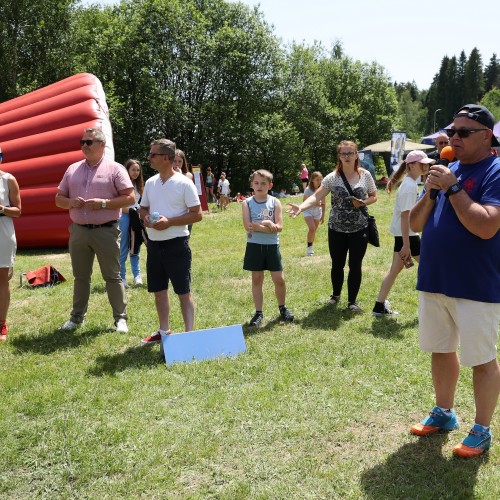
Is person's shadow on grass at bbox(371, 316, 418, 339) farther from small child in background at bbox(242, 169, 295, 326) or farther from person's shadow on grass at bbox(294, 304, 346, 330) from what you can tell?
small child in background at bbox(242, 169, 295, 326)

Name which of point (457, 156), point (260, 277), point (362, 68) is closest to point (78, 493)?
point (457, 156)

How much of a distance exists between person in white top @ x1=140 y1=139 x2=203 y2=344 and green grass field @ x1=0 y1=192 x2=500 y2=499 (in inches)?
26.0

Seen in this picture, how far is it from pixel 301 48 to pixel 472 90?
220ft

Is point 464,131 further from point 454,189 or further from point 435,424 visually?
point 435,424

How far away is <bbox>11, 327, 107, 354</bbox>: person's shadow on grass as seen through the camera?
509 centimetres

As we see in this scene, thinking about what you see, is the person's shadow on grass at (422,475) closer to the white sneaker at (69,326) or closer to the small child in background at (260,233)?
the small child in background at (260,233)

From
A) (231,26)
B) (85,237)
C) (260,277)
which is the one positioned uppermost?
(231,26)

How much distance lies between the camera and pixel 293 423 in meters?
3.52

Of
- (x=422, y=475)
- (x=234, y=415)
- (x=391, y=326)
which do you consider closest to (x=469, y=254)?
(x=422, y=475)

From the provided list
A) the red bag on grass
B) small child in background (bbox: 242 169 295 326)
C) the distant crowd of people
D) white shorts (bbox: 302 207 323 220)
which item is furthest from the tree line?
small child in background (bbox: 242 169 295 326)

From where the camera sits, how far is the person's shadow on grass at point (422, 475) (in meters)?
2.76

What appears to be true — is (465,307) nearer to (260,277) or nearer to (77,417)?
(77,417)

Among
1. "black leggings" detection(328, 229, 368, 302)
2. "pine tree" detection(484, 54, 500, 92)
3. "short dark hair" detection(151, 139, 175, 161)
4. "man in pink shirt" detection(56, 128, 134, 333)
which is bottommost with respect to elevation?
"black leggings" detection(328, 229, 368, 302)

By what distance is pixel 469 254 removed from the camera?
9.55ft
